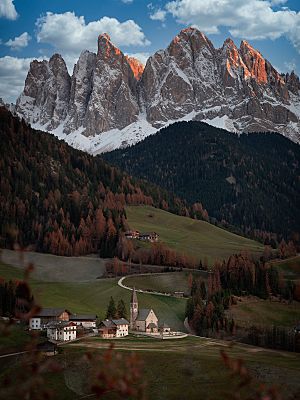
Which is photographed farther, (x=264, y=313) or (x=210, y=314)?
(x=264, y=313)

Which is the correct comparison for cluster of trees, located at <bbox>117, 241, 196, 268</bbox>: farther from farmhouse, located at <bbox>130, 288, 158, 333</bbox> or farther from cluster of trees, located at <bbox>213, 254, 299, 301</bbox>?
farmhouse, located at <bbox>130, 288, 158, 333</bbox>

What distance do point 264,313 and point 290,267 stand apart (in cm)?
4534

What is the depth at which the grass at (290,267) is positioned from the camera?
6244 inches

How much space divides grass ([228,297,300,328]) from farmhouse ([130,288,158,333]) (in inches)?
578

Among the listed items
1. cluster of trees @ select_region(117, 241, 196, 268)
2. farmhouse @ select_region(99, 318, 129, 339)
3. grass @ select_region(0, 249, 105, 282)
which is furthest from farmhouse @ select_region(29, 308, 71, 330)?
cluster of trees @ select_region(117, 241, 196, 268)

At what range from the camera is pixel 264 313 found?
4889 inches

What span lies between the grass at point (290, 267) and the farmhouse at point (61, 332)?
232 feet

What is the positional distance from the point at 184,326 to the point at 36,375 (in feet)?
366

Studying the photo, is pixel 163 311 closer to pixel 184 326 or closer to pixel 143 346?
pixel 184 326

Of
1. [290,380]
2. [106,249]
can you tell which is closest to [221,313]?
[290,380]

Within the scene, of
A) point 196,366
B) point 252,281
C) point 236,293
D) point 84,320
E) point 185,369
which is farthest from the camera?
point 252,281

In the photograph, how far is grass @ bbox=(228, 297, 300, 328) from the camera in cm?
11812

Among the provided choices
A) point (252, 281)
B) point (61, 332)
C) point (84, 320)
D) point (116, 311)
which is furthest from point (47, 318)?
point (252, 281)

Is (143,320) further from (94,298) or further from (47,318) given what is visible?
(94,298)
